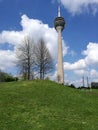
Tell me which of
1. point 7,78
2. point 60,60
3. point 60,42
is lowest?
point 7,78

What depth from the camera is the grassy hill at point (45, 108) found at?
22.9 metres

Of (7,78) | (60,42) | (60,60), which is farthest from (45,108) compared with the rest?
(60,42)

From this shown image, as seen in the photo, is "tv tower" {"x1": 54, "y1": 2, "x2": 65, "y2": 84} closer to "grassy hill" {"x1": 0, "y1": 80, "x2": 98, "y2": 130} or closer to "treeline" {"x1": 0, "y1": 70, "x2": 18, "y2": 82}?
"treeline" {"x1": 0, "y1": 70, "x2": 18, "y2": 82}

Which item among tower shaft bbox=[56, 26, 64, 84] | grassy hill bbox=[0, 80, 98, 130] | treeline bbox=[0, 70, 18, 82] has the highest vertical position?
→ tower shaft bbox=[56, 26, 64, 84]

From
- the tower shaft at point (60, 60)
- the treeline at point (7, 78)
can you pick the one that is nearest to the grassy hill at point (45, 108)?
the treeline at point (7, 78)

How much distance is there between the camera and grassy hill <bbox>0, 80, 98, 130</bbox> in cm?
2289

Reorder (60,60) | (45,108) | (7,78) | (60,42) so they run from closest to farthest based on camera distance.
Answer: (45,108)
(7,78)
(60,60)
(60,42)

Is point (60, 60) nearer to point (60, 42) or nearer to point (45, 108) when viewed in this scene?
point (60, 42)

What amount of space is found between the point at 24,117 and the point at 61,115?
3178mm

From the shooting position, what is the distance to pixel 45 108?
27.8 meters

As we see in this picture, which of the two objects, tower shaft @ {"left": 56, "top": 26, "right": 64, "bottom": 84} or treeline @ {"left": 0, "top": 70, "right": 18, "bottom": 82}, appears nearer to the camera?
treeline @ {"left": 0, "top": 70, "right": 18, "bottom": 82}

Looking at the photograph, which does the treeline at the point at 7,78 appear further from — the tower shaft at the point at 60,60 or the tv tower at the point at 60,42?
the tv tower at the point at 60,42

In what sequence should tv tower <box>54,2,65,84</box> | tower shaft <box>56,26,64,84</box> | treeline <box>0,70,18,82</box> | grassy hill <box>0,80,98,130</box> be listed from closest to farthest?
grassy hill <box>0,80,98,130</box> → treeline <box>0,70,18,82</box> → tower shaft <box>56,26,64,84</box> → tv tower <box>54,2,65,84</box>

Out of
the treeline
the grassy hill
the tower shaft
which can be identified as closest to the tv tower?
the tower shaft
